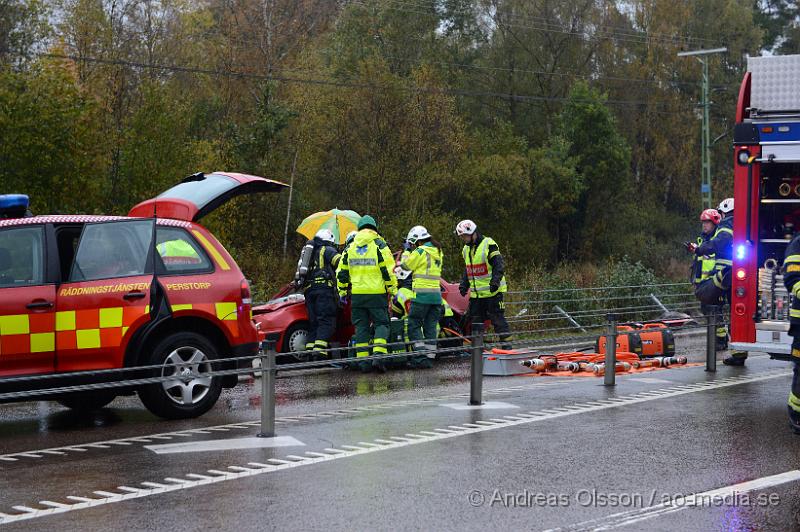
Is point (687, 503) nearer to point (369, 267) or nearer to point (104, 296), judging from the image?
point (104, 296)

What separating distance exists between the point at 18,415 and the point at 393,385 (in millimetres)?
4402

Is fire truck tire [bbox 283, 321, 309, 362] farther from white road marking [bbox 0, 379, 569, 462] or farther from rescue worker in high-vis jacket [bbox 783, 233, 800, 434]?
rescue worker in high-vis jacket [bbox 783, 233, 800, 434]

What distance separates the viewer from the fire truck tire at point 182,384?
10.4 metres

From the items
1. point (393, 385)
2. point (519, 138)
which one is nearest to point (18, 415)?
point (393, 385)

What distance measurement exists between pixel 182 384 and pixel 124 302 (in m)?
0.97

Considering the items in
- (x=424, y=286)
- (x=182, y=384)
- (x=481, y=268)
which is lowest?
(x=182, y=384)

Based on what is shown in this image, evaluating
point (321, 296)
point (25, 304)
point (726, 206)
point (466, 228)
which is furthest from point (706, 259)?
point (25, 304)

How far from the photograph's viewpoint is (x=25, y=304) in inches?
388

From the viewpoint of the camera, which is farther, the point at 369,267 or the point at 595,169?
the point at 595,169

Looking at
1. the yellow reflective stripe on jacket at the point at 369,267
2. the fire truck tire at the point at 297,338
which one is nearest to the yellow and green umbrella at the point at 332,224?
the fire truck tire at the point at 297,338

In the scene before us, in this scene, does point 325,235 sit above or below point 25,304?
above

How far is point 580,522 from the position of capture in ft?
21.7

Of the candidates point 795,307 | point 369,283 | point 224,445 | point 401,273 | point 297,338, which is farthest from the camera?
point 401,273

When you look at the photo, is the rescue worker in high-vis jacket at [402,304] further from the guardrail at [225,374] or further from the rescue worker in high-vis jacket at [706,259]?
the rescue worker in high-vis jacket at [706,259]
